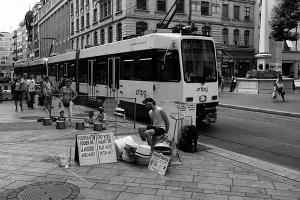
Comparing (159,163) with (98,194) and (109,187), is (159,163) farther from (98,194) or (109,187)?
(98,194)

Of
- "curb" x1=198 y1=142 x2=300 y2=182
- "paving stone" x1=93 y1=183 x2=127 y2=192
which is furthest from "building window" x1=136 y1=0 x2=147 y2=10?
"paving stone" x1=93 y1=183 x2=127 y2=192

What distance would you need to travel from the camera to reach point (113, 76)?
56.3ft

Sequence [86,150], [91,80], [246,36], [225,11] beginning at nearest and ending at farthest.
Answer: [86,150], [91,80], [225,11], [246,36]

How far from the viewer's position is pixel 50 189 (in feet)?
20.4

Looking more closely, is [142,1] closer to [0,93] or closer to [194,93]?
[0,93]

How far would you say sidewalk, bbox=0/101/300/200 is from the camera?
19.9 ft

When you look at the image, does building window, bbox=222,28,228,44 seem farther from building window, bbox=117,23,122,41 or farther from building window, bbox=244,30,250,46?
building window, bbox=117,23,122,41

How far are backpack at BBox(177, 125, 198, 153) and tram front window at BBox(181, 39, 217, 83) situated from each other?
372 cm

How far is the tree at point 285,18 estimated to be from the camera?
82.6 feet

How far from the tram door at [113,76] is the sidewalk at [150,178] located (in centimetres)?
778

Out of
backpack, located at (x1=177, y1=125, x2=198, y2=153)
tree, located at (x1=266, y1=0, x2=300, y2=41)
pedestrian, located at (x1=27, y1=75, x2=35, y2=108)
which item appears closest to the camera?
backpack, located at (x1=177, y1=125, x2=198, y2=153)

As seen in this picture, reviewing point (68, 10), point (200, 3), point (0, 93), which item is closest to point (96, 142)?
point (0, 93)

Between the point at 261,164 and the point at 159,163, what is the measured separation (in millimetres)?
2327

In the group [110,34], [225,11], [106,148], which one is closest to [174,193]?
[106,148]
